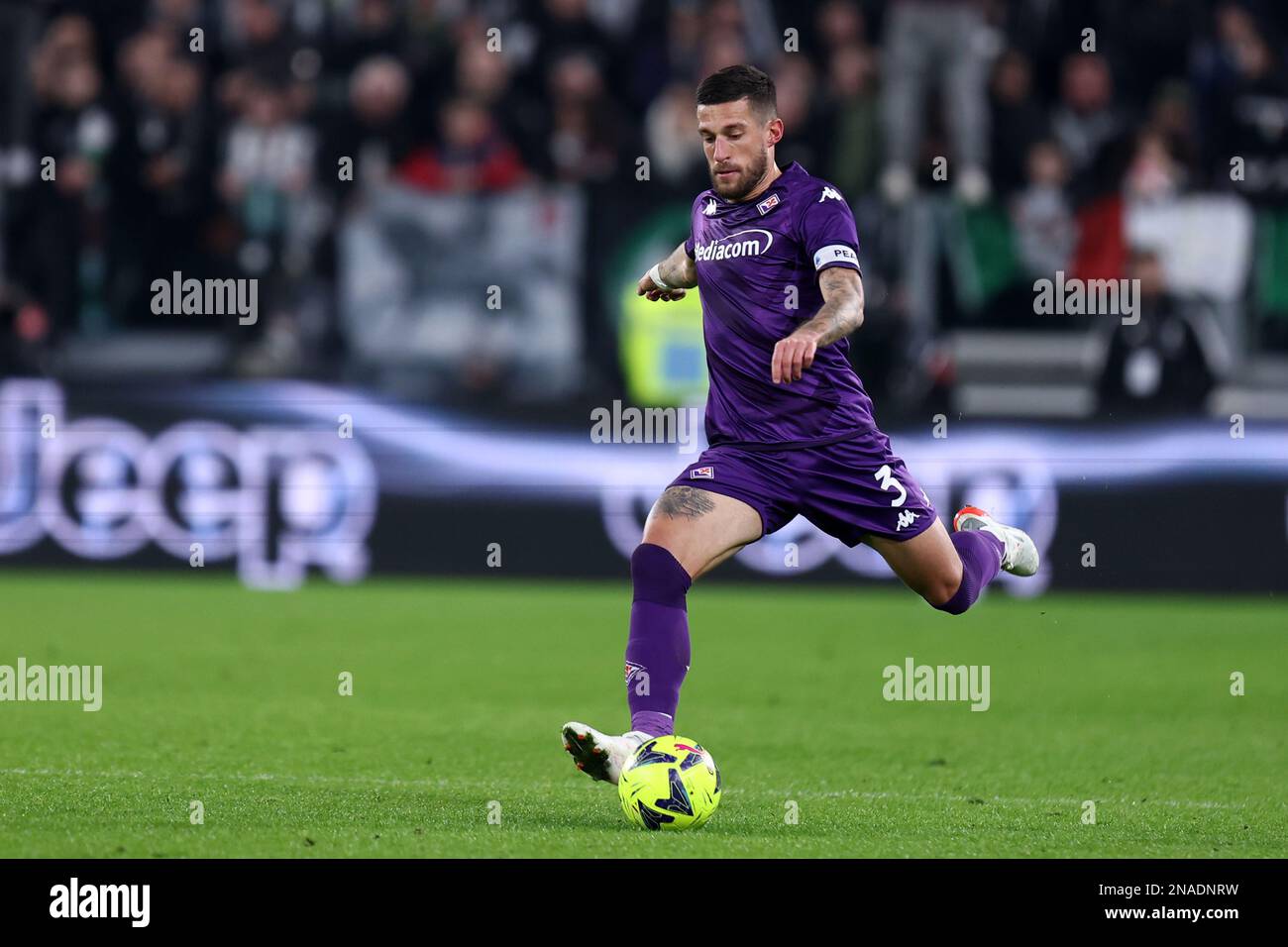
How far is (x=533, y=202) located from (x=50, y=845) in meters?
10.1

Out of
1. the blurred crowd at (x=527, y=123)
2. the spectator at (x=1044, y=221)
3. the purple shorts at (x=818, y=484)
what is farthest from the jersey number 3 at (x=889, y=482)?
the spectator at (x=1044, y=221)

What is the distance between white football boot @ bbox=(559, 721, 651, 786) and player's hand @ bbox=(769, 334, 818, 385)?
3.80 feet

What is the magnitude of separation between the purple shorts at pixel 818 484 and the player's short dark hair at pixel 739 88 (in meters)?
1.10

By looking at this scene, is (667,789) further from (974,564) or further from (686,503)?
(974,564)

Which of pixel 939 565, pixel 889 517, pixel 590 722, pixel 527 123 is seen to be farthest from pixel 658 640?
pixel 527 123

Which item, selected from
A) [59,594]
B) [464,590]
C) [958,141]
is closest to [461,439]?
[464,590]

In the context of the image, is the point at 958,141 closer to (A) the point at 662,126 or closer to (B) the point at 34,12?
(A) the point at 662,126

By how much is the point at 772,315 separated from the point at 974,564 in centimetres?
140

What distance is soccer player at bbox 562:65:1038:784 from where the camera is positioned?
21.0 ft

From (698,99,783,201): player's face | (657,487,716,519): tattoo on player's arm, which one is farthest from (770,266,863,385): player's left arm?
(657,487,716,519): tattoo on player's arm

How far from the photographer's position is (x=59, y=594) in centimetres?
1314

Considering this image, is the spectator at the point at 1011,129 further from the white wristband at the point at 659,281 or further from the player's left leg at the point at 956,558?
the white wristband at the point at 659,281

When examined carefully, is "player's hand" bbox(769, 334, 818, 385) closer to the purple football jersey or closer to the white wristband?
the purple football jersey
